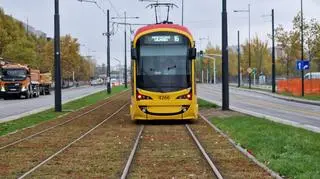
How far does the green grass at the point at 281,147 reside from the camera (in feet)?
37.9

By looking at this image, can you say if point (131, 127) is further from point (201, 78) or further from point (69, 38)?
point (201, 78)

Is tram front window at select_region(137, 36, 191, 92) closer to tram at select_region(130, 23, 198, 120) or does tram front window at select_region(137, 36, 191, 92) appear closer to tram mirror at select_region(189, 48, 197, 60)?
tram at select_region(130, 23, 198, 120)

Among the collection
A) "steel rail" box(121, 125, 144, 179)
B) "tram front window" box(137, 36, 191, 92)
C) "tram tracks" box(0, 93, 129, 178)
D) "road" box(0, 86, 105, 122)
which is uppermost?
"tram front window" box(137, 36, 191, 92)

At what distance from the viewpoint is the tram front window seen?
2442 centimetres

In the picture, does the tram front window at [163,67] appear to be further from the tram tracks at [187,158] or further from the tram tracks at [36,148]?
the tram tracks at [187,158]

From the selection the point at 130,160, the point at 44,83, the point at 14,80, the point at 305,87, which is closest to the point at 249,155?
the point at 130,160

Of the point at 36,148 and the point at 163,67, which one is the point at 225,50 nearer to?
the point at 163,67

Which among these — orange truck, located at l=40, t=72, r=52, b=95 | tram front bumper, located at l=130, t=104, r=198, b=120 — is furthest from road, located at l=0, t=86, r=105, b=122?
orange truck, located at l=40, t=72, r=52, b=95

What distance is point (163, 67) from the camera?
24.7 meters

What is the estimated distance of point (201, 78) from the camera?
165375 millimetres

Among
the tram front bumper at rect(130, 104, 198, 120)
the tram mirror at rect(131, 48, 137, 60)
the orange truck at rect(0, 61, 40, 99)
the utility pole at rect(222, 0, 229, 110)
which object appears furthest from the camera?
the orange truck at rect(0, 61, 40, 99)

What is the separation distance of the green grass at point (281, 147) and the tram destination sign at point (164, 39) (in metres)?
4.28

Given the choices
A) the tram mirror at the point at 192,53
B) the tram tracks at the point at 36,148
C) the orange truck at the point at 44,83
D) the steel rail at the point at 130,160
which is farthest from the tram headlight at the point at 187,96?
the orange truck at the point at 44,83

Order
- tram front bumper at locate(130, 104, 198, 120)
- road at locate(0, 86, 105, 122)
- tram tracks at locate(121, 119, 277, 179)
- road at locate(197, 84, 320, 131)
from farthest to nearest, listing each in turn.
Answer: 1. road at locate(0, 86, 105, 122)
2. road at locate(197, 84, 320, 131)
3. tram front bumper at locate(130, 104, 198, 120)
4. tram tracks at locate(121, 119, 277, 179)
